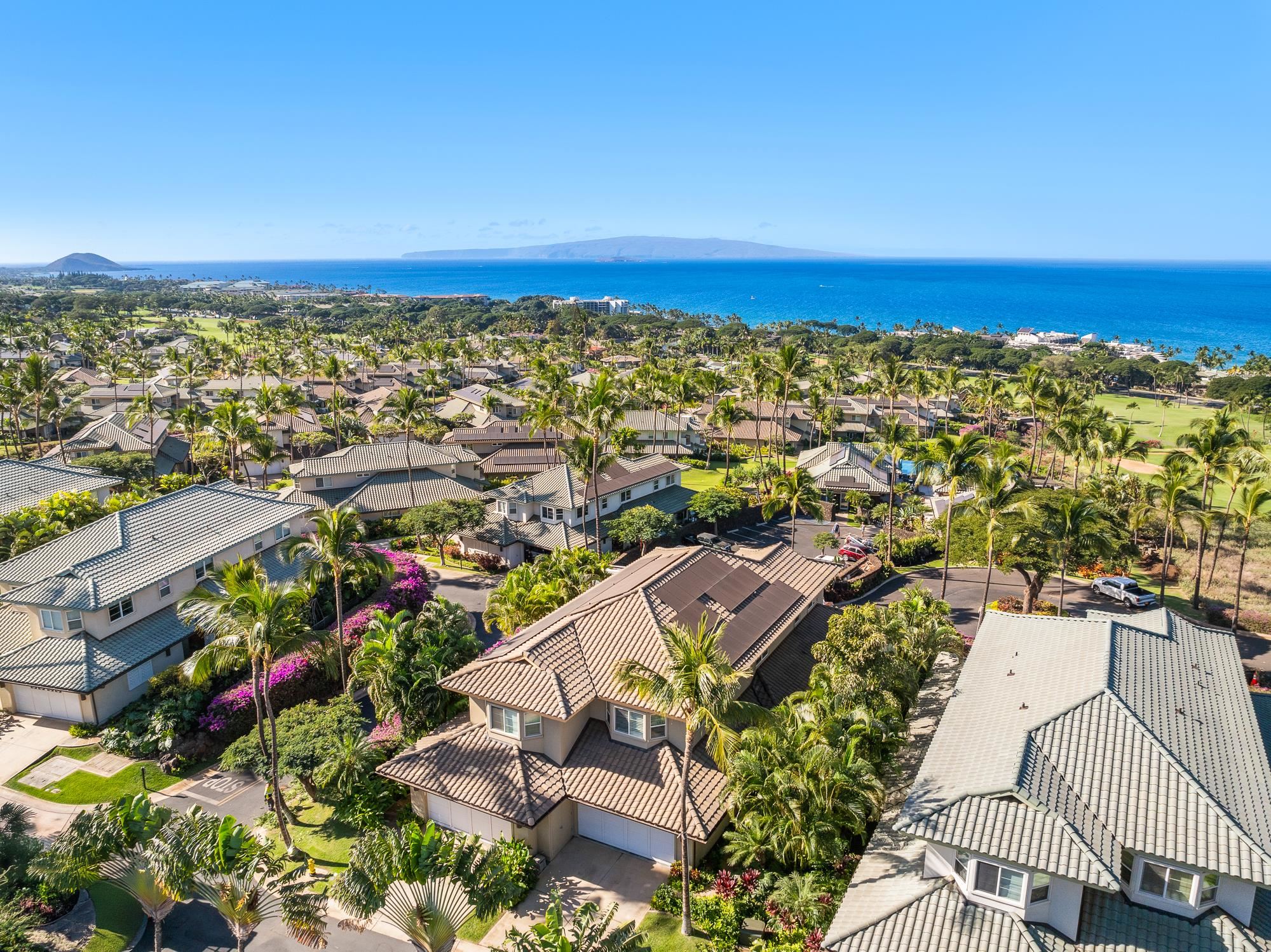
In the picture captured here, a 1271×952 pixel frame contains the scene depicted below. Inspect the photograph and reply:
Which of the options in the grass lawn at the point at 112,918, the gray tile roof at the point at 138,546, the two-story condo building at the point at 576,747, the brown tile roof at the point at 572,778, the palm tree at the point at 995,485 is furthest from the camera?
the palm tree at the point at 995,485

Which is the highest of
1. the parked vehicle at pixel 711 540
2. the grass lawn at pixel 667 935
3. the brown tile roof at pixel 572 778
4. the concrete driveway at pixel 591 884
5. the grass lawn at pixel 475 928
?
the brown tile roof at pixel 572 778

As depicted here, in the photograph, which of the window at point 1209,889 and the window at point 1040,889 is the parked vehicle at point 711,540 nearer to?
the window at point 1040,889

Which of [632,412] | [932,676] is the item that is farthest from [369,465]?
[932,676]

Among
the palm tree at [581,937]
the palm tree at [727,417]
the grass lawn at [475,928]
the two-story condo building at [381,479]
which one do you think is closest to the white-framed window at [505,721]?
the grass lawn at [475,928]

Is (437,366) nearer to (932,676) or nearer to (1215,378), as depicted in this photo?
(932,676)

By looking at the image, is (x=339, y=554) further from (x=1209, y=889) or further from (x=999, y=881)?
(x=1209, y=889)
